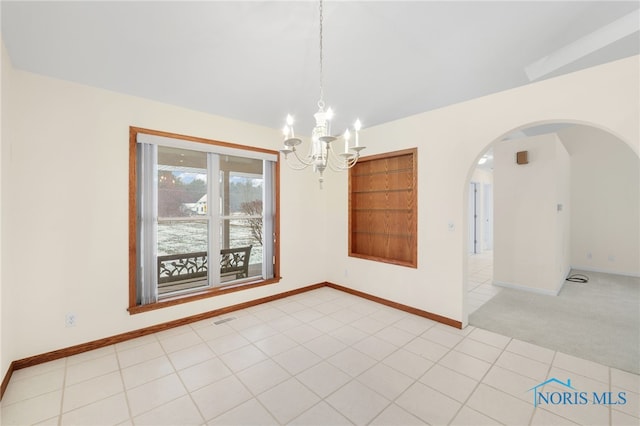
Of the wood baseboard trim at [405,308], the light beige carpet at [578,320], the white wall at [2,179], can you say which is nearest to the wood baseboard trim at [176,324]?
the wood baseboard trim at [405,308]

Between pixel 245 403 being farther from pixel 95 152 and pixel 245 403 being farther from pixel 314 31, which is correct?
pixel 314 31

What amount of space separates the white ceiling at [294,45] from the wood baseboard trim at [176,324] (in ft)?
8.54

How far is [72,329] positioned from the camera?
261cm

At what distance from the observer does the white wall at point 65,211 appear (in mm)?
2359

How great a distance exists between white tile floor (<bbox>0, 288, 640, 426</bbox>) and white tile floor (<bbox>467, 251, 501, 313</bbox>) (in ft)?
3.67

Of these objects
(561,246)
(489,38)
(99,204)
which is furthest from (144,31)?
(561,246)

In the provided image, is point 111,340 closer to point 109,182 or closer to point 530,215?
point 109,182

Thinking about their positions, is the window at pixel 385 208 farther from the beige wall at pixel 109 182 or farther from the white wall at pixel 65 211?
the white wall at pixel 65 211

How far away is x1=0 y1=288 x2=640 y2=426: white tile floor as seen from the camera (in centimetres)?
184

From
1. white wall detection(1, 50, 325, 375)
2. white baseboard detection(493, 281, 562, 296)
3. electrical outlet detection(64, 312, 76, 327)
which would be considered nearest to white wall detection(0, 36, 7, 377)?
white wall detection(1, 50, 325, 375)

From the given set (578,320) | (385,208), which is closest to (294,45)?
(385,208)

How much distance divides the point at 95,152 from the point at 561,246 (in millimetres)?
6971

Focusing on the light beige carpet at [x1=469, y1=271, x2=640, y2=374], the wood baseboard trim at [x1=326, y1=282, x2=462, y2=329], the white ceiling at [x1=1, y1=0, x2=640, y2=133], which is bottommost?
the light beige carpet at [x1=469, y1=271, x2=640, y2=374]

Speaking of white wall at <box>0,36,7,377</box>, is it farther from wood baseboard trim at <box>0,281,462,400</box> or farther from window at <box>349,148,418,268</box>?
window at <box>349,148,418,268</box>
